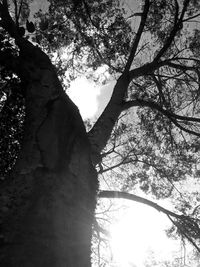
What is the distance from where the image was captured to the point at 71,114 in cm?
272

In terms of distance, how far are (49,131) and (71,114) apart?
0.34 metres

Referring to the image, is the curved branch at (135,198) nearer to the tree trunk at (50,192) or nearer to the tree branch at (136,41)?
the tree branch at (136,41)

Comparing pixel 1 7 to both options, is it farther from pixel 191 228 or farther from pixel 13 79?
pixel 191 228

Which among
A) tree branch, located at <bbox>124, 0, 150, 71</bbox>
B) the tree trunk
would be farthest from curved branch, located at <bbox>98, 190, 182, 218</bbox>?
the tree trunk

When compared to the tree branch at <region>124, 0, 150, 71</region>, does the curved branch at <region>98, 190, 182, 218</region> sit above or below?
below

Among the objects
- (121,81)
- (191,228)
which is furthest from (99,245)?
(121,81)

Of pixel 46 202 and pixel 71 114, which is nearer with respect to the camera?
pixel 46 202

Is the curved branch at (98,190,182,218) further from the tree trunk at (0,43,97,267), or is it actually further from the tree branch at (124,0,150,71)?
the tree trunk at (0,43,97,267)

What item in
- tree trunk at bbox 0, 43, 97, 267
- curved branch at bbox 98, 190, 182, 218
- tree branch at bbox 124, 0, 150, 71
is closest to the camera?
tree trunk at bbox 0, 43, 97, 267

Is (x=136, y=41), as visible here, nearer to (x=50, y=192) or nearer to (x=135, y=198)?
(x=135, y=198)

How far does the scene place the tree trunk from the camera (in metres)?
1.62

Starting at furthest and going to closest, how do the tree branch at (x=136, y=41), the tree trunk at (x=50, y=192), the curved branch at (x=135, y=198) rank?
the tree branch at (x=136, y=41) → the curved branch at (x=135, y=198) → the tree trunk at (x=50, y=192)

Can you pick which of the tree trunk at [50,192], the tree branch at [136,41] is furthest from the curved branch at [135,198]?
the tree trunk at [50,192]

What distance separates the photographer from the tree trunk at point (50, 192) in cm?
162
